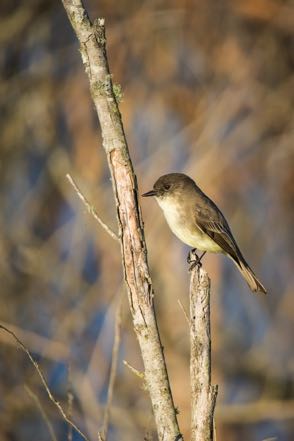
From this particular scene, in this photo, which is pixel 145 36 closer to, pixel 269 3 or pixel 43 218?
pixel 269 3

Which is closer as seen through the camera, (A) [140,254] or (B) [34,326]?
(A) [140,254]

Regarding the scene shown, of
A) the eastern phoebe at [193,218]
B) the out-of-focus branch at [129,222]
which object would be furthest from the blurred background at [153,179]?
the out-of-focus branch at [129,222]

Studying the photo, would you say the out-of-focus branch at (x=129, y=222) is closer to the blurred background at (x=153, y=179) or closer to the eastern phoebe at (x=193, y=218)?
the eastern phoebe at (x=193, y=218)

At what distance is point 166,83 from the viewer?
966 centimetres

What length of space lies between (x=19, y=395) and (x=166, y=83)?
12.3 feet

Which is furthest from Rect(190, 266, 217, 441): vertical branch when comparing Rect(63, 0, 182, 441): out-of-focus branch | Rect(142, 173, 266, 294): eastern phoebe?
Rect(142, 173, 266, 294): eastern phoebe

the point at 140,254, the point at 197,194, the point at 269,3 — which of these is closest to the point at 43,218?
the point at 269,3

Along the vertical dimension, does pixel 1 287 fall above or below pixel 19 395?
above

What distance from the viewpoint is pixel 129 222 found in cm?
335

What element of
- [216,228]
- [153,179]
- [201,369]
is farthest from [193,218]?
[153,179]

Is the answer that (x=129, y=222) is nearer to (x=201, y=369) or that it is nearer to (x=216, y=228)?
(x=201, y=369)

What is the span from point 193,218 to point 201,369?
225 centimetres

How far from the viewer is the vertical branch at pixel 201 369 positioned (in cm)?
337

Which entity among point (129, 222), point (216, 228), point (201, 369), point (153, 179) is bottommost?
point (201, 369)
